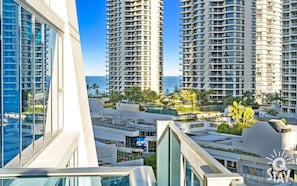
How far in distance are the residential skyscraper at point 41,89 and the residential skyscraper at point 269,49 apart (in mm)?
15351

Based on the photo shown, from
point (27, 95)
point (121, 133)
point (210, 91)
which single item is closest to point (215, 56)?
point (210, 91)

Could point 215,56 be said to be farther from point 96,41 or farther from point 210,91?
point 96,41

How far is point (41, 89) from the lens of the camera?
303cm

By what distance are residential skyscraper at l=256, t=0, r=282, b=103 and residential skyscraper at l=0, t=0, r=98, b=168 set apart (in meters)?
15.4

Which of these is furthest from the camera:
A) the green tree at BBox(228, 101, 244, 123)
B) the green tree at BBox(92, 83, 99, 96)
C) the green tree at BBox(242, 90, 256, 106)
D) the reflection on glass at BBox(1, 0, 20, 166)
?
the green tree at BBox(242, 90, 256, 106)

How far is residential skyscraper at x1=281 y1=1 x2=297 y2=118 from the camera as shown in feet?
55.0

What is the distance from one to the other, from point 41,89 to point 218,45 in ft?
57.6

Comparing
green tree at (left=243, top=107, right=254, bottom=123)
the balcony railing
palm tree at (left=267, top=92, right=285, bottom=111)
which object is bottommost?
green tree at (left=243, top=107, right=254, bottom=123)

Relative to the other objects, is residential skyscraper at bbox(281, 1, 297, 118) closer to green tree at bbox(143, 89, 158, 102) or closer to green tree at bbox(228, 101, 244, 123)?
green tree at bbox(228, 101, 244, 123)

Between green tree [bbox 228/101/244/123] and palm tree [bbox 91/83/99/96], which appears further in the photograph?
palm tree [bbox 91/83/99/96]

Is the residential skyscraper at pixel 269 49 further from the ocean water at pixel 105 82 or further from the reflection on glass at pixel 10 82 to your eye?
the reflection on glass at pixel 10 82

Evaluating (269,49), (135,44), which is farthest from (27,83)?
(269,49)

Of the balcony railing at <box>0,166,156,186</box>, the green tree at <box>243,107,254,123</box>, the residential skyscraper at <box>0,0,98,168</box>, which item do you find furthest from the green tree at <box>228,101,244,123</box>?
the balcony railing at <box>0,166,156,186</box>

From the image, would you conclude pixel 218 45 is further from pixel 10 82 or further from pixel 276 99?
pixel 10 82
